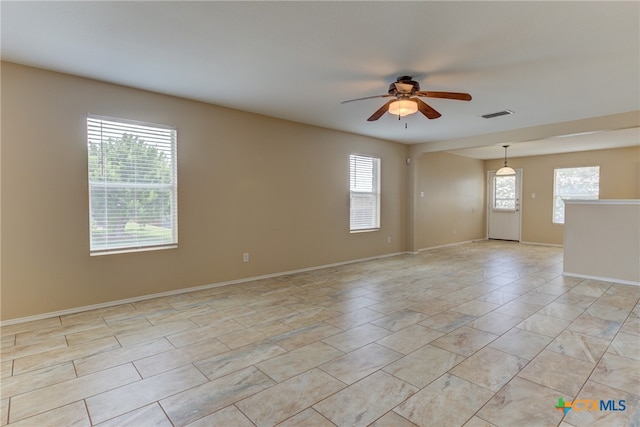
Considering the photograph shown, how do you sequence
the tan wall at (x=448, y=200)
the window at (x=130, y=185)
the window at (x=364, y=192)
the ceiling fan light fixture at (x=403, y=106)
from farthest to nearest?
the tan wall at (x=448, y=200)
the window at (x=364, y=192)
the window at (x=130, y=185)
the ceiling fan light fixture at (x=403, y=106)

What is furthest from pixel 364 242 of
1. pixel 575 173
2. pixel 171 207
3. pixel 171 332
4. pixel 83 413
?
pixel 575 173

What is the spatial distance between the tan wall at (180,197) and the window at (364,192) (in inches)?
8.0

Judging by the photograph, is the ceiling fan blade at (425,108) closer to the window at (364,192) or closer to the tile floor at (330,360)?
the tile floor at (330,360)

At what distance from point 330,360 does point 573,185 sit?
8.74 meters

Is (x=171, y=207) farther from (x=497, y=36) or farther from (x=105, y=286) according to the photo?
(x=497, y=36)

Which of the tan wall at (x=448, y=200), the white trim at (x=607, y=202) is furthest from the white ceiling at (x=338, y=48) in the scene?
the tan wall at (x=448, y=200)

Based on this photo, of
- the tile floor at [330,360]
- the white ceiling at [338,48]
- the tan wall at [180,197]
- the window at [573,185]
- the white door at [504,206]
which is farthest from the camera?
the white door at [504,206]

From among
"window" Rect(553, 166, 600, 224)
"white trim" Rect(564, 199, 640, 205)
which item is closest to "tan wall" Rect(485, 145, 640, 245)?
"window" Rect(553, 166, 600, 224)

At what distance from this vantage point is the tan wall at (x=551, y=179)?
728 cm

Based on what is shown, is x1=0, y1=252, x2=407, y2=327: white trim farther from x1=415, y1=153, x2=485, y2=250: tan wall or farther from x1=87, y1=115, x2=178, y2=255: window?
x1=415, y1=153, x2=485, y2=250: tan wall

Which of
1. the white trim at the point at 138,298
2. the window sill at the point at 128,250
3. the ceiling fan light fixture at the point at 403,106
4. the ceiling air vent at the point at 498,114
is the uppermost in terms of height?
the ceiling air vent at the point at 498,114

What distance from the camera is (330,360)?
2.42 m

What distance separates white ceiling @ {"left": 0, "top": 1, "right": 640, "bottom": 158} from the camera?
2.21 metres

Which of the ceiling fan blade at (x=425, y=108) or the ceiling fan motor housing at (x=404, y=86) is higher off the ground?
the ceiling fan motor housing at (x=404, y=86)
